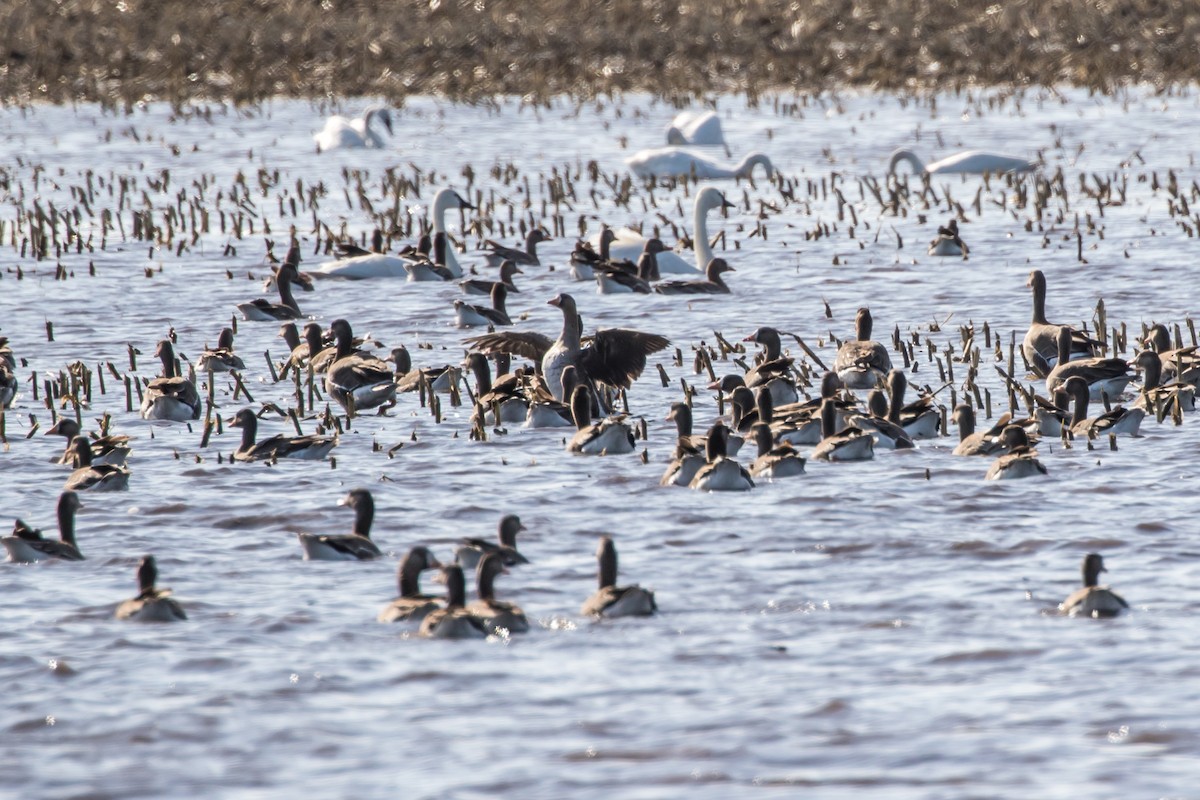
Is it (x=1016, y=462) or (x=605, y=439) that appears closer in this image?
(x=1016, y=462)

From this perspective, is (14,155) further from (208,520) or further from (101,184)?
(208,520)

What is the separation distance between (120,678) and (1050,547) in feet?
18.6

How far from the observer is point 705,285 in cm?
2261

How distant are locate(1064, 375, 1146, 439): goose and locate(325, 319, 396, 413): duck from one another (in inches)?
238

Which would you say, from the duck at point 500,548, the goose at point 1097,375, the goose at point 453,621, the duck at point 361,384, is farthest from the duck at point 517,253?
the goose at point 453,621

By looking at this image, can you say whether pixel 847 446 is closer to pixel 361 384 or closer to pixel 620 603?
pixel 620 603

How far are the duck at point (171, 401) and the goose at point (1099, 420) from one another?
25.0 ft

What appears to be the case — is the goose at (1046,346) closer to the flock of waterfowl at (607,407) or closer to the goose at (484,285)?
the flock of waterfowl at (607,407)

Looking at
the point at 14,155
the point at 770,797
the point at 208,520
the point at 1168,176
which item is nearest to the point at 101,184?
the point at 14,155

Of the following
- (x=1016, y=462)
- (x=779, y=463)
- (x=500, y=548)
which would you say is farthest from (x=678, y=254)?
(x=500, y=548)

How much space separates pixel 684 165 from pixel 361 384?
1717 cm

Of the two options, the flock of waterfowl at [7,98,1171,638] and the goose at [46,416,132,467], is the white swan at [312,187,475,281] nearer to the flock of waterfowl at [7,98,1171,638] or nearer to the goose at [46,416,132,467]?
the flock of waterfowl at [7,98,1171,638]

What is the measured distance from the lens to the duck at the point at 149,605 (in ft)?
33.0

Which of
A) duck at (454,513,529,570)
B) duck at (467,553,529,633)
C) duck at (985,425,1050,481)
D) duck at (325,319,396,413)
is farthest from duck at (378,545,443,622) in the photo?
duck at (325,319,396,413)
